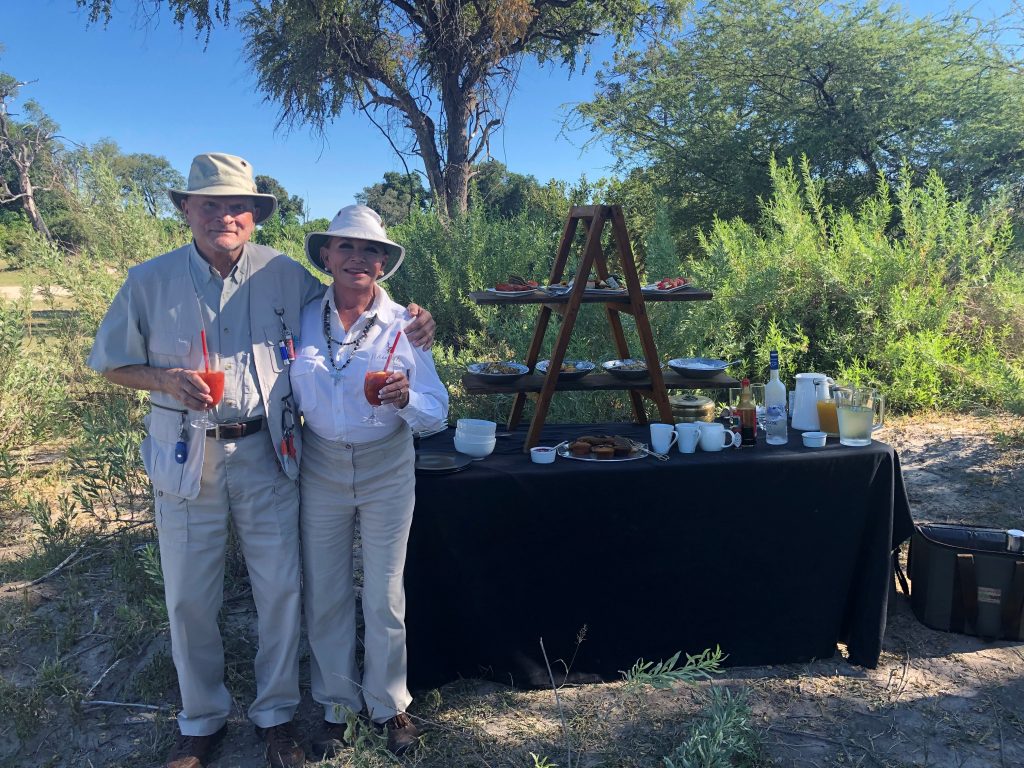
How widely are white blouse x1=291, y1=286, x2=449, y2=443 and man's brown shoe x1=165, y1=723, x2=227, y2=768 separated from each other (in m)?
1.16

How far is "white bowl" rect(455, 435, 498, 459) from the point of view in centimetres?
280

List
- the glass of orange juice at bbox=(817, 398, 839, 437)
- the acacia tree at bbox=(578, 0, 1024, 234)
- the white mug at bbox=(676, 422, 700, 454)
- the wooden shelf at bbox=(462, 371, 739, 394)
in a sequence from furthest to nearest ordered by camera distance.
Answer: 1. the acacia tree at bbox=(578, 0, 1024, 234)
2. the glass of orange juice at bbox=(817, 398, 839, 437)
3. the wooden shelf at bbox=(462, 371, 739, 394)
4. the white mug at bbox=(676, 422, 700, 454)

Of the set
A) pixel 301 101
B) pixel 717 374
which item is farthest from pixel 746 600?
pixel 301 101

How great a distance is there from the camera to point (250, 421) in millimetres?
2182

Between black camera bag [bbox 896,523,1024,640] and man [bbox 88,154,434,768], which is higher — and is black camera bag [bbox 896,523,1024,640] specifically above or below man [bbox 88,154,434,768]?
below

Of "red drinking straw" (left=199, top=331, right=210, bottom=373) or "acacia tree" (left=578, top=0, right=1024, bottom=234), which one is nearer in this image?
"red drinking straw" (left=199, top=331, right=210, bottom=373)

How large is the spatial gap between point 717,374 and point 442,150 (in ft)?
33.5

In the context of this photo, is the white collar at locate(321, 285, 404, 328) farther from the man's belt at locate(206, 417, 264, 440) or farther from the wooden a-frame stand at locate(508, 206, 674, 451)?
the wooden a-frame stand at locate(508, 206, 674, 451)

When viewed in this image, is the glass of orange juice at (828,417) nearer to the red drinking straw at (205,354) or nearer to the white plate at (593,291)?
the white plate at (593,291)

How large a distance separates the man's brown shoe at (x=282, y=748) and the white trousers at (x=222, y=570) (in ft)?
0.11

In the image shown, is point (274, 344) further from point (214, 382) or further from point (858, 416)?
point (858, 416)

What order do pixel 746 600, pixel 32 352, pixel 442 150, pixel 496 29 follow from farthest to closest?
pixel 442 150 < pixel 496 29 < pixel 32 352 < pixel 746 600

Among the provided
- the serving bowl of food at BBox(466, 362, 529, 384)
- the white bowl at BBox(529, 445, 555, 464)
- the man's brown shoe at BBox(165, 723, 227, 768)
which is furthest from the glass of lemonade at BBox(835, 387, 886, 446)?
the man's brown shoe at BBox(165, 723, 227, 768)

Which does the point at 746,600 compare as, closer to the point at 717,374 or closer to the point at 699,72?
the point at 717,374
